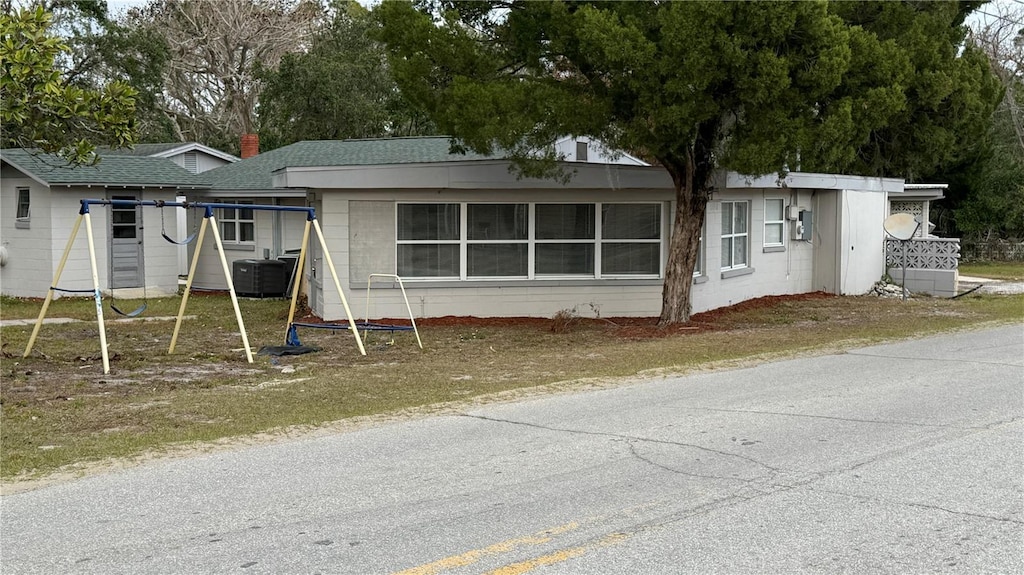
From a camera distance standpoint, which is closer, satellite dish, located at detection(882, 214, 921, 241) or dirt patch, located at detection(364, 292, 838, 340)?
dirt patch, located at detection(364, 292, 838, 340)

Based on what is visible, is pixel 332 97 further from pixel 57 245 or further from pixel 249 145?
pixel 57 245

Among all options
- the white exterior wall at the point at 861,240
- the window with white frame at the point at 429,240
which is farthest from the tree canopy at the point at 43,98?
the white exterior wall at the point at 861,240

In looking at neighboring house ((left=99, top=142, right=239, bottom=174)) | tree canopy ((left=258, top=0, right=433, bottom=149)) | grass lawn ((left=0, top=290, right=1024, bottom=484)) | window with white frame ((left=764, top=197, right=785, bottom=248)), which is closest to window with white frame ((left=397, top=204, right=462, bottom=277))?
grass lawn ((left=0, top=290, right=1024, bottom=484))

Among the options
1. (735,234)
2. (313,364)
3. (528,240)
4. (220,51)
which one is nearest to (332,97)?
(220,51)

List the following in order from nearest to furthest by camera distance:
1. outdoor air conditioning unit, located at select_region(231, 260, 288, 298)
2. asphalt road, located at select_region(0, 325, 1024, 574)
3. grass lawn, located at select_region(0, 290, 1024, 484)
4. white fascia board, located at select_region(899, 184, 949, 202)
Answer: asphalt road, located at select_region(0, 325, 1024, 574) → grass lawn, located at select_region(0, 290, 1024, 484) → outdoor air conditioning unit, located at select_region(231, 260, 288, 298) → white fascia board, located at select_region(899, 184, 949, 202)

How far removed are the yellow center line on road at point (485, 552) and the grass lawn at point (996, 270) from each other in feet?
89.8

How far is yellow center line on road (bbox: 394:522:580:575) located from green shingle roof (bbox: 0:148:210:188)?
18.5m

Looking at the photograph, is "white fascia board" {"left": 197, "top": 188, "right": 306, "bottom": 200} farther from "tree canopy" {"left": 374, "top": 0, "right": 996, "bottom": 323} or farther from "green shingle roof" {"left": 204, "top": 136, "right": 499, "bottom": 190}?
"tree canopy" {"left": 374, "top": 0, "right": 996, "bottom": 323}

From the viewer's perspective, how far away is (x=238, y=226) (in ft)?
84.2

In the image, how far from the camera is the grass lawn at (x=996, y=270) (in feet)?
100.0

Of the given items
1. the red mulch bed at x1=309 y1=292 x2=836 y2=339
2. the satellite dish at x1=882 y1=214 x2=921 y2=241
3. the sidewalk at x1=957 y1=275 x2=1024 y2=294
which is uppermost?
the satellite dish at x1=882 y1=214 x2=921 y2=241

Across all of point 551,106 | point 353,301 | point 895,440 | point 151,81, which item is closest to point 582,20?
A: point 551,106

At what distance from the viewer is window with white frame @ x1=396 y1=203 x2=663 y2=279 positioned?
18.1 meters

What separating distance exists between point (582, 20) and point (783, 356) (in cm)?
534
